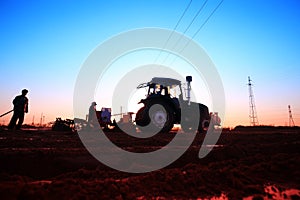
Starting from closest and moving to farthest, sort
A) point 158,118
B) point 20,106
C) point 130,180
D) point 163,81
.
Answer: point 130,180 < point 20,106 < point 158,118 < point 163,81

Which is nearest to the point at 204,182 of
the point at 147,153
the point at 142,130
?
the point at 147,153

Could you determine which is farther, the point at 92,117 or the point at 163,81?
the point at 92,117

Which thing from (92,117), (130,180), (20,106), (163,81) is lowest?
(130,180)

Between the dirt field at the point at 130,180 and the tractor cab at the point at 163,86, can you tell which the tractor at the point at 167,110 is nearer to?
the tractor cab at the point at 163,86

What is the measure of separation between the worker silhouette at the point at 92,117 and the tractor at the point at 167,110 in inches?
98.3

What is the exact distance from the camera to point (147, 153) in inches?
173

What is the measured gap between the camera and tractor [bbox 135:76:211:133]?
32.2ft

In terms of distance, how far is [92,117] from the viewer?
1213 centimetres

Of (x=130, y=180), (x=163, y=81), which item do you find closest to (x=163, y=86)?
(x=163, y=81)

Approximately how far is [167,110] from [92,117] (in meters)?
4.52

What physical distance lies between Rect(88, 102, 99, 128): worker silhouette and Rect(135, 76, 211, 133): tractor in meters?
2.50

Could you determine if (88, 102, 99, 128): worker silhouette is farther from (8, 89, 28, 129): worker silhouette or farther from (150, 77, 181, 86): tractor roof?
(150, 77, 181, 86): tractor roof

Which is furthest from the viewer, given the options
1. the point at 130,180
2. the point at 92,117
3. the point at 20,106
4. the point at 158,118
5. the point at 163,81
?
the point at 92,117

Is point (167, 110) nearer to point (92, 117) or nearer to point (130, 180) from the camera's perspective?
point (92, 117)
